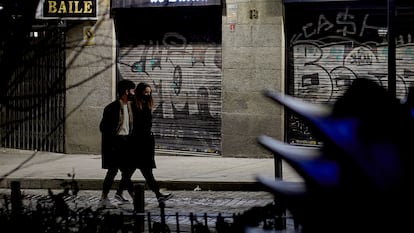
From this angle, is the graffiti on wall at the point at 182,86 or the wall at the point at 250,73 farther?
the graffiti on wall at the point at 182,86

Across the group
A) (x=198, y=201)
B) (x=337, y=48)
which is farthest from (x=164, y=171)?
(x=337, y=48)

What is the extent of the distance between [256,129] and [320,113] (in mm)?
13458

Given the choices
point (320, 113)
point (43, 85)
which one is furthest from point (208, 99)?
point (320, 113)

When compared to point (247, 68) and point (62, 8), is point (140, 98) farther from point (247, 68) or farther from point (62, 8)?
point (62, 8)

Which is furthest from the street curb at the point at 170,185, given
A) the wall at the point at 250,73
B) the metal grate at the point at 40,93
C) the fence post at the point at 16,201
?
the fence post at the point at 16,201

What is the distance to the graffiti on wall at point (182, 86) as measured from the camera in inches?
648

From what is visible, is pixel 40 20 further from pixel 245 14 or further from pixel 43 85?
pixel 245 14

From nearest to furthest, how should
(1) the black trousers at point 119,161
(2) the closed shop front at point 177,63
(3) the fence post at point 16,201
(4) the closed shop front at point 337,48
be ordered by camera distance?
Answer: (3) the fence post at point 16,201
(1) the black trousers at point 119,161
(4) the closed shop front at point 337,48
(2) the closed shop front at point 177,63

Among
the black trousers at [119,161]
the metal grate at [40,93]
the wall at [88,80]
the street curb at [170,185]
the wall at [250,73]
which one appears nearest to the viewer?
the black trousers at [119,161]

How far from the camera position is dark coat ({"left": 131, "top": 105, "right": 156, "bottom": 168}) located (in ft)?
36.2

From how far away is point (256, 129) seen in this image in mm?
15898

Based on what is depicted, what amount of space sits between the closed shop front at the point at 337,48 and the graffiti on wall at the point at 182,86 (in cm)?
156

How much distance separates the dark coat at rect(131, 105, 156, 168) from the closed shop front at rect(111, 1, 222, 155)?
17.4ft

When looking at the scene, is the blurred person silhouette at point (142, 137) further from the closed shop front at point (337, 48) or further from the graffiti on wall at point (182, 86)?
the graffiti on wall at point (182, 86)
